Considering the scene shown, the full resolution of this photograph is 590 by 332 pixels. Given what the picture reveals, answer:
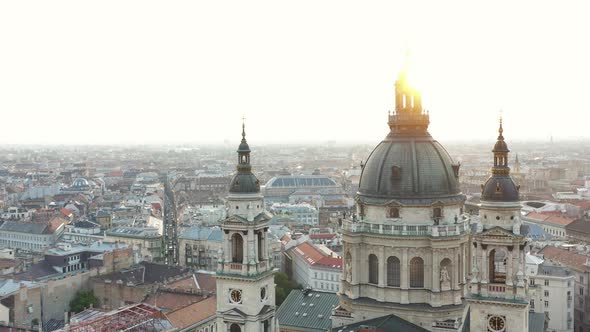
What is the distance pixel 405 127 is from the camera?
68188 millimetres

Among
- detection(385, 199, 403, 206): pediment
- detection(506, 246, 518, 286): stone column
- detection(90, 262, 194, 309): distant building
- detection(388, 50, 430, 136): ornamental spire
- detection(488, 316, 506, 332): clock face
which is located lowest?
detection(90, 262, 194, 309): distant building

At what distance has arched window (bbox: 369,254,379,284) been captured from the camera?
215 feet

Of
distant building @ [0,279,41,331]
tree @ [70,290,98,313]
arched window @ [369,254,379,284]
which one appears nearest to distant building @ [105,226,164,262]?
tree @ [70,290,98,313]

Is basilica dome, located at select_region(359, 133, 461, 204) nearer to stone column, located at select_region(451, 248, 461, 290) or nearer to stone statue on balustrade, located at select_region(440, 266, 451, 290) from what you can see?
stone column, located at select_region(451, 248, 461, 290)

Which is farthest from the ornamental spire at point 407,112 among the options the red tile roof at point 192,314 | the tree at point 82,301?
the tree at point 82,301

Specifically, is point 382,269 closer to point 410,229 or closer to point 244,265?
point 410,229

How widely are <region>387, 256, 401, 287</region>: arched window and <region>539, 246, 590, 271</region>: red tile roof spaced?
57497 mm

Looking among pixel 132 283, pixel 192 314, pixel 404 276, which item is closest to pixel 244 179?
pixel 404 276

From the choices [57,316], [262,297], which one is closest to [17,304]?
[57,316]

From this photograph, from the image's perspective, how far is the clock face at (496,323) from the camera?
54.9 meters

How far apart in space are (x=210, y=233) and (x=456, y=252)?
317ft

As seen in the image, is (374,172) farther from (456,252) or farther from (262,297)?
(262,297)

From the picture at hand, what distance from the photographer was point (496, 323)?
5519 cm

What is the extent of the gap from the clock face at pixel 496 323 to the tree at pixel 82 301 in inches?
2878
